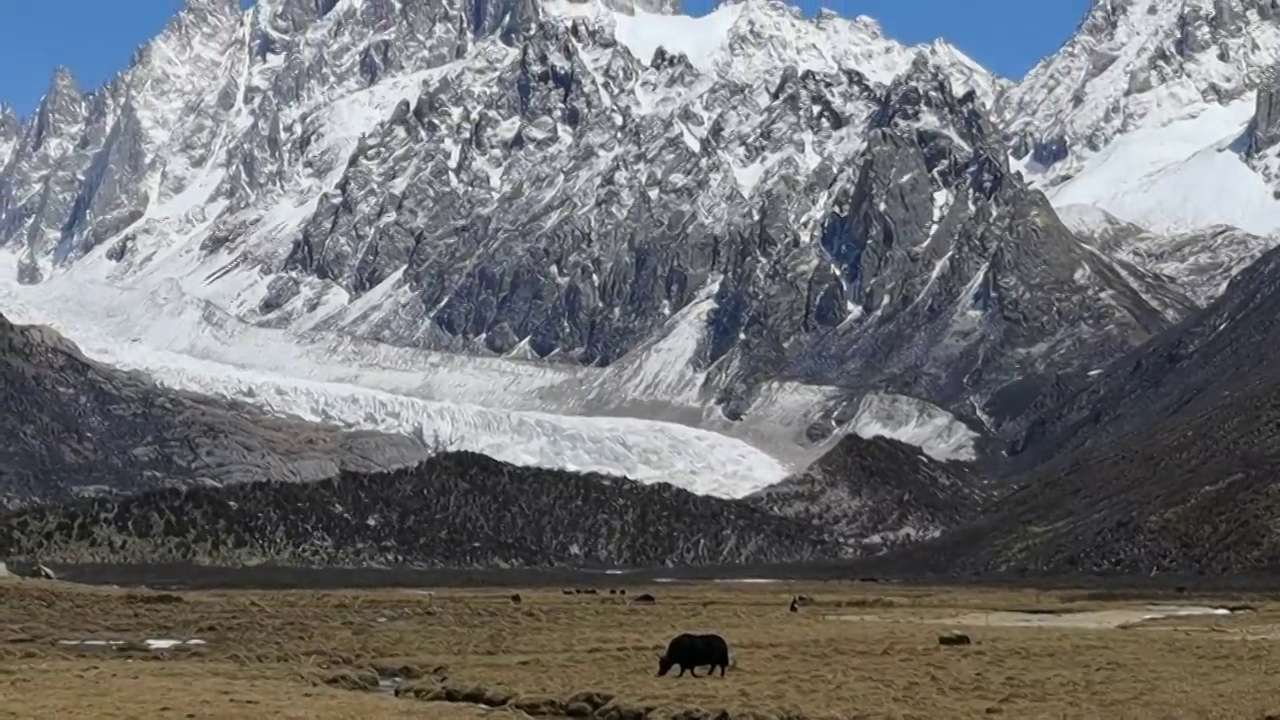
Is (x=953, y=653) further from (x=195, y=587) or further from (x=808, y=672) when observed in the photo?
(x=195, y=587)

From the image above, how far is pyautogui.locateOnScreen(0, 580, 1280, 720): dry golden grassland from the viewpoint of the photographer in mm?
60625

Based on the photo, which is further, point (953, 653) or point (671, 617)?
point (671, 617)

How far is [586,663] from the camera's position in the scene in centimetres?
7681

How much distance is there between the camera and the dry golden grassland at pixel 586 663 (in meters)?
60.6

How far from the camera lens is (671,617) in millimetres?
Result: 112188

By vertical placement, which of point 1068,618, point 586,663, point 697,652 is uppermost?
point 1068,618

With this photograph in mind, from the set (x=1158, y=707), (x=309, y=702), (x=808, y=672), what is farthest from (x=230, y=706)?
(x=1158, y=707)

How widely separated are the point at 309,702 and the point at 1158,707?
85.2ft

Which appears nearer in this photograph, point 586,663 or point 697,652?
point 697,652

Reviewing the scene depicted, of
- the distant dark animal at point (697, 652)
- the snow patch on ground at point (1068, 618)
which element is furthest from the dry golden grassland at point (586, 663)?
the snow patch on ground at point (1068, 618)

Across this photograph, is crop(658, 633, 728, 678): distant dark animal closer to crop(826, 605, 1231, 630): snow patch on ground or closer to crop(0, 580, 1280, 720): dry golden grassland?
crop(0, 580, 1280, 720): dry golden grassland

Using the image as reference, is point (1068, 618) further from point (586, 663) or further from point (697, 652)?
point (697, 652)

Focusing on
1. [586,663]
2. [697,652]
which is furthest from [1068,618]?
[697,652]

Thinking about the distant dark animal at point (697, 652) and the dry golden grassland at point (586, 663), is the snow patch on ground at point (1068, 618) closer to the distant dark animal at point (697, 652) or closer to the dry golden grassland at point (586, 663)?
the dry golden grassland at point (586, 663)
